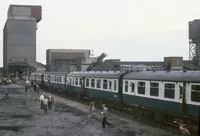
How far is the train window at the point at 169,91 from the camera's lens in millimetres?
16672

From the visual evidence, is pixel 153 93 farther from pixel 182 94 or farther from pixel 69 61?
pixel 69 61

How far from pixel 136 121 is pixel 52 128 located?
18.1 ft

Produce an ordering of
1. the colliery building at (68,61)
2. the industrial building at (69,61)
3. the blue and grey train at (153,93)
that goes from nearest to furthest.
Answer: the blue and grey train at (153,93), the industrial building at (69,61), the colliery building at (68,61)

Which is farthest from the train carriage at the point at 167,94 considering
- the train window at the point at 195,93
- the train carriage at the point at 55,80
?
the train carriage at the point at 55,80

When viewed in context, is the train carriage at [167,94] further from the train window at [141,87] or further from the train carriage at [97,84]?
the train carriage at [97,84]

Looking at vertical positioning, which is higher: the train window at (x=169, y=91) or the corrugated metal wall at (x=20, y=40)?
the corrugated metal wall at (x=20, y=40)

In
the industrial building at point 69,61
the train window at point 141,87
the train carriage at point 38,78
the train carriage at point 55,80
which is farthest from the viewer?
the industrial building at point 69,61

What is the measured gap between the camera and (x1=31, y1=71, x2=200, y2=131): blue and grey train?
15281 millimetres

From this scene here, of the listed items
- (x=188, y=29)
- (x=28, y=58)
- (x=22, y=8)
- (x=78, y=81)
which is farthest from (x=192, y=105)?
(x=22, y=8)

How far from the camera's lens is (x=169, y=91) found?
17.0 meters

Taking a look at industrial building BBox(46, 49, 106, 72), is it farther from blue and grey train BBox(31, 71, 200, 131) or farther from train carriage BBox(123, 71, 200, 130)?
train carriage BBox(123, 71, 200, 130)

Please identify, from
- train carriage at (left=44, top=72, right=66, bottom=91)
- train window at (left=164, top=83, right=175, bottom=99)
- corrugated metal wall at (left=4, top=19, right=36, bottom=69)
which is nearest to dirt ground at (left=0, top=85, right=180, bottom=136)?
train window at (left=164, top=83, right=175, bottom=99)

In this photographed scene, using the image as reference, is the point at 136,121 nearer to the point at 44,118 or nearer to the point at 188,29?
the point at 44,118

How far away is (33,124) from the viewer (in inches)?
765
